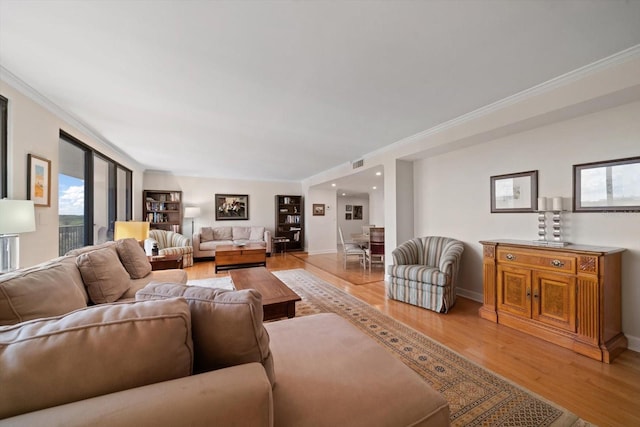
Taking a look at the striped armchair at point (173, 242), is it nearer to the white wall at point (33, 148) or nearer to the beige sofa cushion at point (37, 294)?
the white wall at point (33, 148)

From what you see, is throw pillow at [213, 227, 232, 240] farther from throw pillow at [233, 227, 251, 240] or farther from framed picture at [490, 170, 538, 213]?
framed picture at [490, 170, 538, 213]

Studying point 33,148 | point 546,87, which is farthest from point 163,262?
point 546,87

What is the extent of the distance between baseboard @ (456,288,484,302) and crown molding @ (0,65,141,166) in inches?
219

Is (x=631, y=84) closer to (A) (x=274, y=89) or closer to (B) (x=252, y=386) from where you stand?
(A) (x=274, y=89)

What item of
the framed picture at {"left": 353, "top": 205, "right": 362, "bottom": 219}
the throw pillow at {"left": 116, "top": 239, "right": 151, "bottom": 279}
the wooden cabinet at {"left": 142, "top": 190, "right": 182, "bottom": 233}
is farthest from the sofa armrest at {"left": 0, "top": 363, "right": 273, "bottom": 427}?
the framed picture at {"left": 353, "top": 205, "right": 362, "bottom": 219}

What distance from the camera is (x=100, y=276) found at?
2021 millimetres

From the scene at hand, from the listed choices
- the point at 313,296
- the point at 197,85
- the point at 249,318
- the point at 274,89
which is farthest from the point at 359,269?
the point at 249,318

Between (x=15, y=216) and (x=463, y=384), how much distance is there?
11.3 ft

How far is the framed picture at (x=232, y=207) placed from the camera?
299 inches

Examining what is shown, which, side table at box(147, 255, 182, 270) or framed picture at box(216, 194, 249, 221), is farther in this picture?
framed picture at box(216, 194, 249, 221)

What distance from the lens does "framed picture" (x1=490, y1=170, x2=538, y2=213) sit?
2.92 metres

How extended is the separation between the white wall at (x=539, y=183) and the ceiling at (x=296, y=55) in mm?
764

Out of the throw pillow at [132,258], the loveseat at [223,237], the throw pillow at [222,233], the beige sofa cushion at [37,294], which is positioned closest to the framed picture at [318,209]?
the loveseat at [223,237]

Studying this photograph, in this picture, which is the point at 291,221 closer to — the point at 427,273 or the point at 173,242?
the point at 173,242
